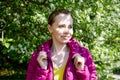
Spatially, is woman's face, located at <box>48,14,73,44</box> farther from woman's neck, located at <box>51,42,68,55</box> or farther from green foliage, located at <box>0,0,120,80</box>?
green foliage, located at <box>0,0,120,80</box>

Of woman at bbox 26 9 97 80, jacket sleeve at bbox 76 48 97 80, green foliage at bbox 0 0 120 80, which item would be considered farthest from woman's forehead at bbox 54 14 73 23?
green foliage at bbox 0 0 120 80

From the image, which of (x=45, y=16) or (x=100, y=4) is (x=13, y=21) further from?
(x=100, y=4)

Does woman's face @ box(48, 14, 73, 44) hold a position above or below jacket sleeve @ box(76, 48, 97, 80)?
above

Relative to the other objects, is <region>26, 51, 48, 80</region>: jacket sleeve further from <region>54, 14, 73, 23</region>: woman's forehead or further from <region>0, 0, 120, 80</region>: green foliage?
<region>0, 0, 120, 80</region>: green foliage

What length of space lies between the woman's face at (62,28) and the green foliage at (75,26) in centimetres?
183

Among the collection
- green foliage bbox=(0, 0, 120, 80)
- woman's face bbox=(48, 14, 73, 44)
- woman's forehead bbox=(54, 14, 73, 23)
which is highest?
woman's forehead bbox=(54, 14, 73, 23)

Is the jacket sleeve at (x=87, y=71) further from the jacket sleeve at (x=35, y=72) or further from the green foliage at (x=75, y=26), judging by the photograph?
the green foliage at (x=75, y=26)

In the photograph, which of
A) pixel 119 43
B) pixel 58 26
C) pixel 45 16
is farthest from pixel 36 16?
pixel 58 26

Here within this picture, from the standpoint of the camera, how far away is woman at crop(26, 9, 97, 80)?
282cm

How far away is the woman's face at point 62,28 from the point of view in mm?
2867

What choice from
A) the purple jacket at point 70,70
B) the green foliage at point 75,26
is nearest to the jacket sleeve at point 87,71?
the purple jacket at point 70,70

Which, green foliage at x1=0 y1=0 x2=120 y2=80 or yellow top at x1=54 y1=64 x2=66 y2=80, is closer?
yellow top at x1=54 y1=64 x2=66 y2=80

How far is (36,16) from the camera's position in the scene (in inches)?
193

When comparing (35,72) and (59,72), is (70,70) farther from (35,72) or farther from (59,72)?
(35,72)
